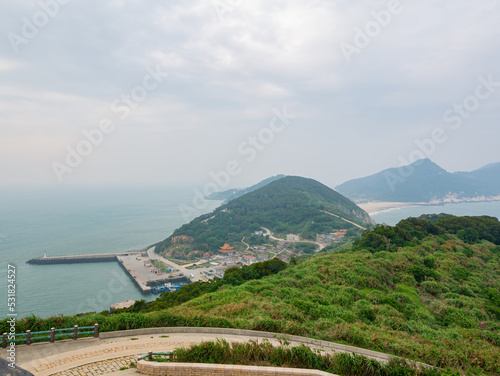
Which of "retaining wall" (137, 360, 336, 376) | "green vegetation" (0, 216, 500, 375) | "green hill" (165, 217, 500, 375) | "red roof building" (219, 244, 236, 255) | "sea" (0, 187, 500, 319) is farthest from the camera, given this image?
"red roof building" (219, 244, 236, 255)

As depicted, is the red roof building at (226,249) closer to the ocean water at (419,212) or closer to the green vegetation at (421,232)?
the green vegetation at (421,232)

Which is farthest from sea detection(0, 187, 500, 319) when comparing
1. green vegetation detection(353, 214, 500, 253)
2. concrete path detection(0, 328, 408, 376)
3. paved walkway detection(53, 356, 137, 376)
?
green vegetation detection(353, 214, 500, 253)

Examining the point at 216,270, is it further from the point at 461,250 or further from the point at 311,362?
the point at 311,362

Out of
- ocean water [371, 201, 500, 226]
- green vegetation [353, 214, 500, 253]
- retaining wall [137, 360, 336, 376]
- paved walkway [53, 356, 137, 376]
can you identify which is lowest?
ocean water [371, 201, 500, 226]

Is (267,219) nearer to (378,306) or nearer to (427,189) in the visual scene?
(378,306)

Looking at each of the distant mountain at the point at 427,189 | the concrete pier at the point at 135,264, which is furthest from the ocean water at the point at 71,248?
the distant mountain at the point at 427,189

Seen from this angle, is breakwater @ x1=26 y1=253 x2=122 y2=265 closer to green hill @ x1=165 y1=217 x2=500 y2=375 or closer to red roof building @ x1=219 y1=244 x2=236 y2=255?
red roof building @ x1=219 y1=244 x2=236 y2=255

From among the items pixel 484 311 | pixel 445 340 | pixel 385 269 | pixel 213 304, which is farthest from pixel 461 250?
pixel 213 304
